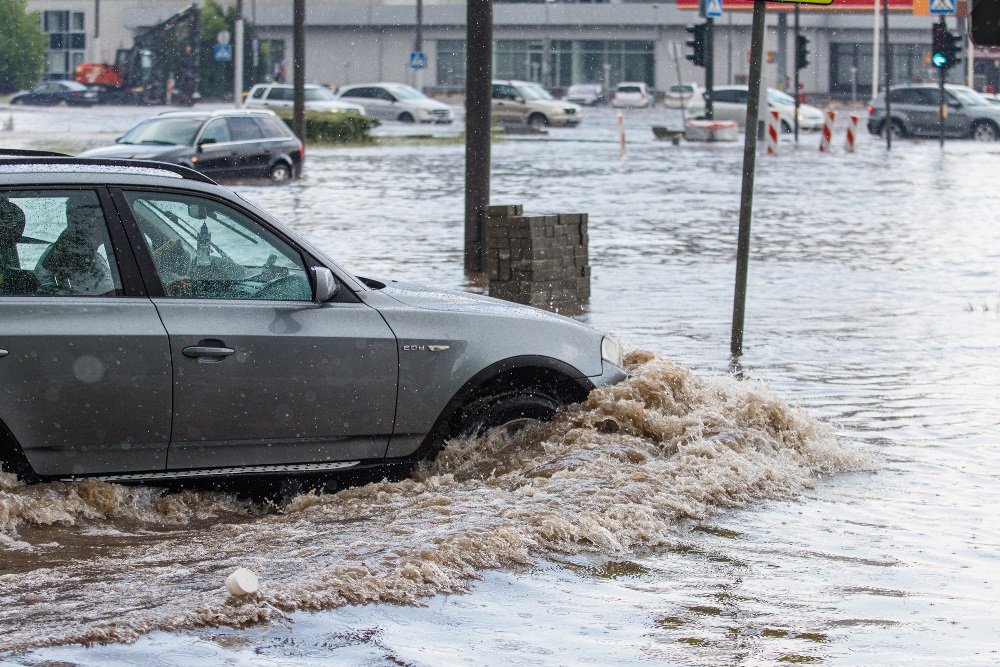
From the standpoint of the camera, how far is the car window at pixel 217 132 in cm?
2350

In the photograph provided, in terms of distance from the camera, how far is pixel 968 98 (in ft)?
139

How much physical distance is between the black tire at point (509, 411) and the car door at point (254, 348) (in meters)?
0.41

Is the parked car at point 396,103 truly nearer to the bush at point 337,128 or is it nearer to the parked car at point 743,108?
the parked car at point 743,108

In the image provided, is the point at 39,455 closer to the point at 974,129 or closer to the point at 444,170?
the point at 444,170

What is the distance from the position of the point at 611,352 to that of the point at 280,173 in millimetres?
19006

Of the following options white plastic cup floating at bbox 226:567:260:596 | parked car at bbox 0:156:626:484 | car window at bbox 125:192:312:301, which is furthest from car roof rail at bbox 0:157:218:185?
white plastic cup floating at bbox 226:567:260:596

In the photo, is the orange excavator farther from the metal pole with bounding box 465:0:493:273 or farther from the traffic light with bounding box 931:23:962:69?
the metal pole with bounding box 465:0:493:273

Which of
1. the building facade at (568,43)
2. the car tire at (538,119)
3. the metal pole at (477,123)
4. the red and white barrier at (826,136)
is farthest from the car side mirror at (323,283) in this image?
the building facade at (568,43)

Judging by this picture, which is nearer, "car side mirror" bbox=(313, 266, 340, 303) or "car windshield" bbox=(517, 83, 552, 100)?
"car side mirror" bbox=(313, 266, 340, 303)

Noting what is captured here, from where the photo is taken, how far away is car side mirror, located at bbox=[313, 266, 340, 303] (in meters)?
5.84

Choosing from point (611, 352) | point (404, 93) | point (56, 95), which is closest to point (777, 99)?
point (404, 93)

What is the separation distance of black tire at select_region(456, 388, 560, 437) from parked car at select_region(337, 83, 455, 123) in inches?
1743

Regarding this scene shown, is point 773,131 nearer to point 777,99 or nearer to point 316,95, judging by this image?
point 777,99

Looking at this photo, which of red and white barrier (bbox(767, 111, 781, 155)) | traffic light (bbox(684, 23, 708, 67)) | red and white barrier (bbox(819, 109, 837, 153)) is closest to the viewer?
red and white barrier (bbox(767, 111, 781, 155))
